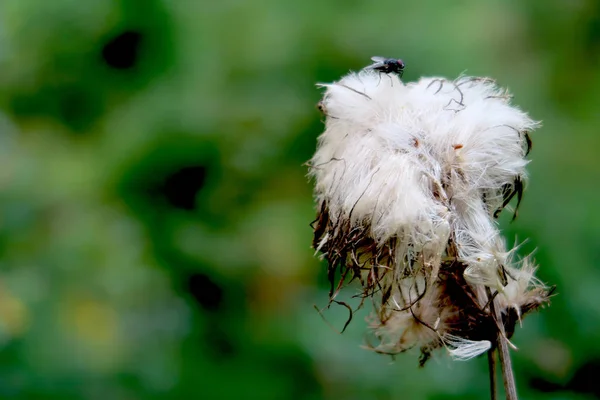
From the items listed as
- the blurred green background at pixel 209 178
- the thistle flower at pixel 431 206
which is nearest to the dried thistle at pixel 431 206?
the thistle flower at pixel 431 206

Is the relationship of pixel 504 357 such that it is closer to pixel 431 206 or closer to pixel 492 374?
pixel 492 374

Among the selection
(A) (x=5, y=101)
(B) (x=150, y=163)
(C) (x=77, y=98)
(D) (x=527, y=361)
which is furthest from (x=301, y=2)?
(D) (x=527, y=361)

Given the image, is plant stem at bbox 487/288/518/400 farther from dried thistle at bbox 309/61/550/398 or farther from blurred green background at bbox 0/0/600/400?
blurred green background at bbox 0/0/600/400

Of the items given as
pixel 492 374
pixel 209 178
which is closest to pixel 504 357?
pixel 492 374

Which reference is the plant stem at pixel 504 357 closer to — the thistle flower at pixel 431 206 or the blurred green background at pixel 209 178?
the thistle flower at pixel 431 206

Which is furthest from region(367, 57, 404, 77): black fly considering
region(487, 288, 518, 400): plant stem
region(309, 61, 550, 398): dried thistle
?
region(487, 288, 518, 400): plant stem

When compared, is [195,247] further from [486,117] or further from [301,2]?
[486,117]

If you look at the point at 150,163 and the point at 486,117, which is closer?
the point at 486,117
